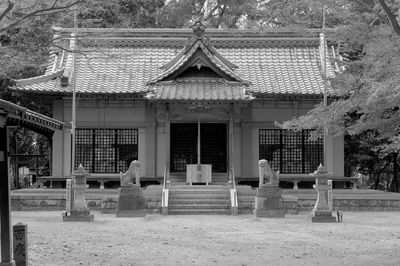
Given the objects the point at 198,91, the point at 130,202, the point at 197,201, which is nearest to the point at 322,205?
the point at 197,201

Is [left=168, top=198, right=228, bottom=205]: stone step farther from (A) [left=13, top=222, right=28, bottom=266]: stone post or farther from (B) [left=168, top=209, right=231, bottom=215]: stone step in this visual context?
(A) [left=13, top=222, right=28, bottom=266]: stone post

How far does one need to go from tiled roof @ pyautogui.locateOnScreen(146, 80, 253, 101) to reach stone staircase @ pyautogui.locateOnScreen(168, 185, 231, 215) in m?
3.84

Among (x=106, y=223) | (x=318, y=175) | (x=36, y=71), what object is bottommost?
(x=106, y=223)

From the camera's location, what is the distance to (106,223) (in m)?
18.9

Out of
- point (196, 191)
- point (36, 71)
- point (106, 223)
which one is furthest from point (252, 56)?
point (106, 223)

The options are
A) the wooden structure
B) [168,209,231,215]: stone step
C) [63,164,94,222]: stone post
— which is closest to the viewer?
the wooden structure

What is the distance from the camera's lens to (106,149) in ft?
94.2

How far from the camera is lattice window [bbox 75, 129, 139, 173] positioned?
28547mm

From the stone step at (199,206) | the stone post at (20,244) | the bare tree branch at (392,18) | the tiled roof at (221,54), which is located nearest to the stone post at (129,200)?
the stone step at (199,206)

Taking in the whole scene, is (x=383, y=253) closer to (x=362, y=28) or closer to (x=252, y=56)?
(x=362, y=28)

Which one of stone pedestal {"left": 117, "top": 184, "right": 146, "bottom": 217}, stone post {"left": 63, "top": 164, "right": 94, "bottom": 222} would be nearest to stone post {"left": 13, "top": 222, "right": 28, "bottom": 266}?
stone post {"left": 63, "top": 164, "right": 94, "bottom": 222}

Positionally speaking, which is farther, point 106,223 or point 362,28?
point 106,223

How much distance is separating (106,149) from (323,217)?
12.6 m

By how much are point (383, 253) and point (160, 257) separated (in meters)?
4.39
